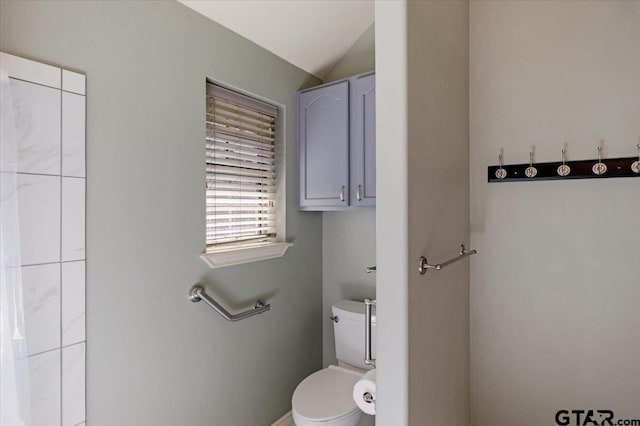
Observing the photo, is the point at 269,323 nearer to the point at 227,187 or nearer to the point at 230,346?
the point at 230,346

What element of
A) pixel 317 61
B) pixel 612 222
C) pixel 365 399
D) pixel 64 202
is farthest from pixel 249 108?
pixel 612 222

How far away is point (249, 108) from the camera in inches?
75.5

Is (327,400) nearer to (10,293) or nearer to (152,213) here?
(152,213)

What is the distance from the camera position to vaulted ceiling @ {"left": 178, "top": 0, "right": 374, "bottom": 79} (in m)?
1.62

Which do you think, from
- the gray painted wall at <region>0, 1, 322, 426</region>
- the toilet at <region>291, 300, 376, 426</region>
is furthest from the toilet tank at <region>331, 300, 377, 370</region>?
the gray painted wall at <region>0, 1, 322, 426</region>

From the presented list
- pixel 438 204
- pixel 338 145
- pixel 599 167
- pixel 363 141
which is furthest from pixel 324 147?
pixel 599 167

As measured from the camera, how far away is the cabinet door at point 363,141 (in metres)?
1.87

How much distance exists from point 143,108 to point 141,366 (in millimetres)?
1036

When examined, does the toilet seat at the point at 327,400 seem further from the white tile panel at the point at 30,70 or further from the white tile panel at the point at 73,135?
the white tile panel at the point at 30,70

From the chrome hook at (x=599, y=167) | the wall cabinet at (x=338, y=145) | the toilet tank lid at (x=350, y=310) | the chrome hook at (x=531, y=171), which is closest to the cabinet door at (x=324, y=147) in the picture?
the wall cabinet at (x=338, y=145)

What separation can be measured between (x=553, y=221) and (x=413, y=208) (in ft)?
3.23

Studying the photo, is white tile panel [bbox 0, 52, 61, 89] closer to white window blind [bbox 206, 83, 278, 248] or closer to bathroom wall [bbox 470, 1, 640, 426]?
white window blind [bbox 206, 83, 278, 248]

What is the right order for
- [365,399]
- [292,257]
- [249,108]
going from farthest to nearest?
[292,257] < [249,108] < [365,399]

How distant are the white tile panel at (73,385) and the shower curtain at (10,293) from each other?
16 centimetres
